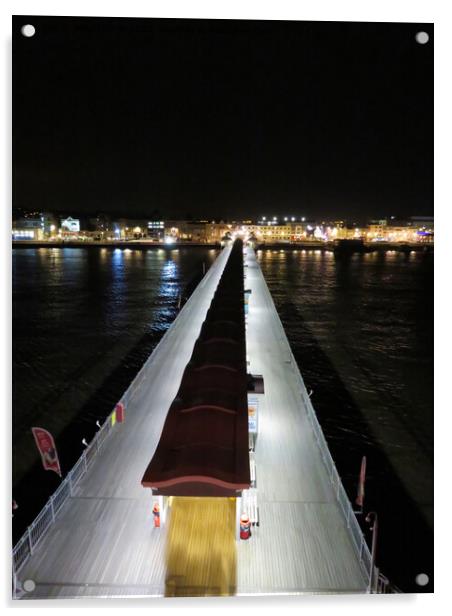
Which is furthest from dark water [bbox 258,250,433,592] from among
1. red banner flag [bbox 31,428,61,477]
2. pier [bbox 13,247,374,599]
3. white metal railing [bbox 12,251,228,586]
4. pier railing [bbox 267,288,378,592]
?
red banner flag [bbox 31,428,61,477]

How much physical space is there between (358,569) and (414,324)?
25.3 meters

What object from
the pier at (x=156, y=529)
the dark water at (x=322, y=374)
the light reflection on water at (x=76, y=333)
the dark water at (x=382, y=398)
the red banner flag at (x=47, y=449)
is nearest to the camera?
the pier at (x=156, y=529)

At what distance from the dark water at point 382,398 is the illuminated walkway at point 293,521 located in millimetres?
1134

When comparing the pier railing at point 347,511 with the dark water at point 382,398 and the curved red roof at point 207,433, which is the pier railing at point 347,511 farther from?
the curved red roof at point 207,433

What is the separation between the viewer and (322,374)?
18719 millimetres

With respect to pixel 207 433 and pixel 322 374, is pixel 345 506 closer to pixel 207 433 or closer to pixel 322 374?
pixel 207 433

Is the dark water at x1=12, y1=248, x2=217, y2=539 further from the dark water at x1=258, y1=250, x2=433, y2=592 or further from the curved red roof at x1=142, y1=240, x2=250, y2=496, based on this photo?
the dark water at x1=258, y1=250, x2=433, y2=592

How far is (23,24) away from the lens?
5738mm

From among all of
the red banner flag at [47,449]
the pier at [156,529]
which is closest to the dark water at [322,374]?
the pier at [156,529]

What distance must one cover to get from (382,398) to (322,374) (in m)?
3.03

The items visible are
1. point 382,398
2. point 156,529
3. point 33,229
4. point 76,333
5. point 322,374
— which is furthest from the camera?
point 33,229

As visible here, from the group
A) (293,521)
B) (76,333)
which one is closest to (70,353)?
(76,333)

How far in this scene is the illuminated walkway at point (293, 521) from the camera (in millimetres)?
5641

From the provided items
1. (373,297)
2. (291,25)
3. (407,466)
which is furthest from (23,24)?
(373,297)
